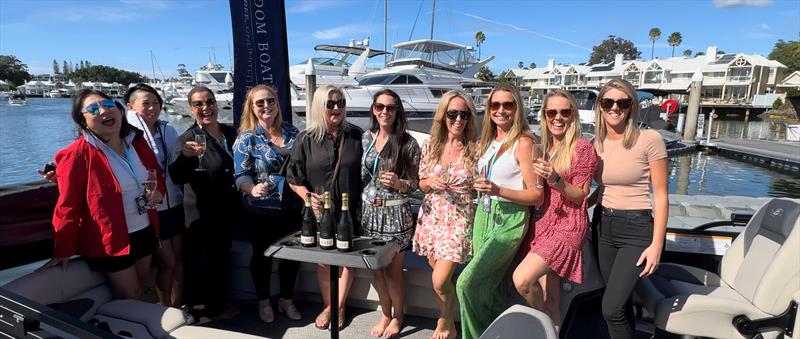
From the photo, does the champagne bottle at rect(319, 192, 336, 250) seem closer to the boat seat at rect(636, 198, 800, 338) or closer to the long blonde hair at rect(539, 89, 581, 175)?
the long blonde hair at rect(539, 89, 581, 175)

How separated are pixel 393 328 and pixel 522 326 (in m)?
1.90

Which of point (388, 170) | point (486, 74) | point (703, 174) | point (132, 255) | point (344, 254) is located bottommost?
point (703, 174)

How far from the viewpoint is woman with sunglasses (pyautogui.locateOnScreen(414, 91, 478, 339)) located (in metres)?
2.45

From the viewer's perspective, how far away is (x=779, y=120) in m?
34.9

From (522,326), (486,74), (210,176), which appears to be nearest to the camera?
(522,326)

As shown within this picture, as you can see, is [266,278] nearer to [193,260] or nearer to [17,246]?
[193,260]

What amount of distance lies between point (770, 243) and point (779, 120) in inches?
1712

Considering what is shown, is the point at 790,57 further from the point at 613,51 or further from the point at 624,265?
the point at 624,265

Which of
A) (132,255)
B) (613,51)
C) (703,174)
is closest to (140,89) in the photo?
(132,255)

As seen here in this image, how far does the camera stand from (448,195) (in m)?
2.47

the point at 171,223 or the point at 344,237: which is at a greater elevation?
the point at 344,237

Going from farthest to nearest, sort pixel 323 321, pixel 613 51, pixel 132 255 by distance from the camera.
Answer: pixel 613 51
pixel 323 321
pixel 132 255

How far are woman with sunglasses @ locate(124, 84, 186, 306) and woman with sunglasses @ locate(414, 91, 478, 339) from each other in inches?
62.1

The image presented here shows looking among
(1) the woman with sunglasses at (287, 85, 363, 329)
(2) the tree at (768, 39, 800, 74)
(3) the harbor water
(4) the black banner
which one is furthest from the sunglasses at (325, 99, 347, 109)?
(2) the tree at (768, 39, 800, 74)
